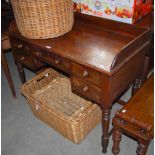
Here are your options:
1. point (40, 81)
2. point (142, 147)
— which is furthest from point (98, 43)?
point (40, 81)

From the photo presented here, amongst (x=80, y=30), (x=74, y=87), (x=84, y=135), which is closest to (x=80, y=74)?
(x=74, y=87)

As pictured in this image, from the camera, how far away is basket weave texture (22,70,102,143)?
1476 mm

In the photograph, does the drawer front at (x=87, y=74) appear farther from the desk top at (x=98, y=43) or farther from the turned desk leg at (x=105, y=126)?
the turned desk leg at (x=105, y=126)

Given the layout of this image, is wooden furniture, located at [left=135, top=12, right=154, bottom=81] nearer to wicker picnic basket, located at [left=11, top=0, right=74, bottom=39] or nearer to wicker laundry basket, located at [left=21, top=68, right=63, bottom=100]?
wicker picnic basket, located at [left=11, top=0, right=74, bottom=39]

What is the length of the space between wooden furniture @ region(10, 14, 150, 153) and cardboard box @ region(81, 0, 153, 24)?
0.04 meters

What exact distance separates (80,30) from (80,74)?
1.30 feet

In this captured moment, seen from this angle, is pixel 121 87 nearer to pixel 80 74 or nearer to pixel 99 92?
pixel 99 92

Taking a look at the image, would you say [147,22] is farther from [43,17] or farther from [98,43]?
[43,17]

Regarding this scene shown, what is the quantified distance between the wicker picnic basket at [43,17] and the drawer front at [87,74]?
286mm

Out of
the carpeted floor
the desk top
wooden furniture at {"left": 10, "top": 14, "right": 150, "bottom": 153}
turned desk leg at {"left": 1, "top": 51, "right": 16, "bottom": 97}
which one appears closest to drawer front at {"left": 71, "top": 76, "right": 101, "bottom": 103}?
wooden furniture at {"left": 10, "top": 14, "right": 150, "bottom": 153}

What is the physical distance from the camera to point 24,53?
165cm

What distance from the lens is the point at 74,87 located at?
1.38 m

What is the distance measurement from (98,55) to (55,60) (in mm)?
305

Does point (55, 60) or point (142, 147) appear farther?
point (55, 60)
